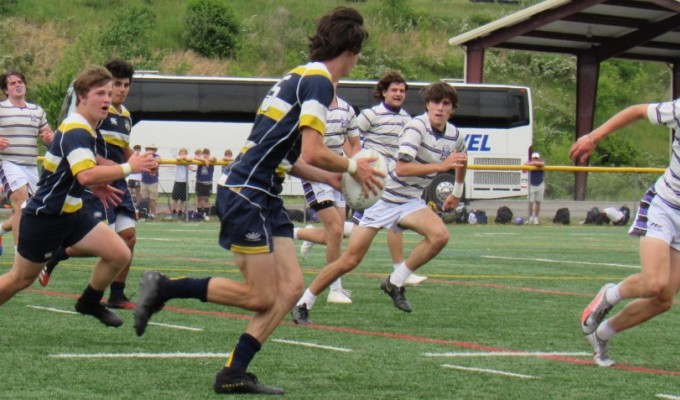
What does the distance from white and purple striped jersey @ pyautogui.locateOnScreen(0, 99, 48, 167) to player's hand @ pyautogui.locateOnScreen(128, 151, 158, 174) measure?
6024 mm

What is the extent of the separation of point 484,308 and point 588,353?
265 centimetres

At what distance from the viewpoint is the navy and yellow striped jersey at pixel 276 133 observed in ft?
20.3

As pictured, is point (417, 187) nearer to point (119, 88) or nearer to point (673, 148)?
point (119, 88)

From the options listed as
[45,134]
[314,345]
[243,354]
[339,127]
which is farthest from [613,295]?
[45,134]

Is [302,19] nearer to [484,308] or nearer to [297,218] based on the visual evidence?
[297,218]

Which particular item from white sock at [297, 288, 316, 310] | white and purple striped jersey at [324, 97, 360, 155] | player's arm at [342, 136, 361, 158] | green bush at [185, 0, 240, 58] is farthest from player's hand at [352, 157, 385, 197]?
green bush at [185, 0, 240, 58]

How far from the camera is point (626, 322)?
297 inches

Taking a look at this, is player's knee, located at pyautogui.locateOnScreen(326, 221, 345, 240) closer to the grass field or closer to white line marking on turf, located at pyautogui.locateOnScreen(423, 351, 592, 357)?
the grass field

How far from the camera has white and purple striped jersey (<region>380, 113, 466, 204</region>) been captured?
1043cm

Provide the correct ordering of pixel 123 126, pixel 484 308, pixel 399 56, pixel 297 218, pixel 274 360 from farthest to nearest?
1. pixel 399 56
2. pixel 297 218
3. pixel 484 308
4. pixel 123 126
5. pixel 274 360

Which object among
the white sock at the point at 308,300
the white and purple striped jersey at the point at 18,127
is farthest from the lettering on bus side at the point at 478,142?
the white sock at the point at 308,300

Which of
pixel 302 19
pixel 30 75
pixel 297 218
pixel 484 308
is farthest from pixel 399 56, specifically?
pixel 484 308

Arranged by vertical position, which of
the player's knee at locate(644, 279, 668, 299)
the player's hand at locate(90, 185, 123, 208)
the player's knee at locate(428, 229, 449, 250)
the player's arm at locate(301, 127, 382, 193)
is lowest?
the player's knee at locate(428, 229, 449, 250)

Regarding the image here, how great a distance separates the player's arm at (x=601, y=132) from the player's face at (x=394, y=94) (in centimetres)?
459
